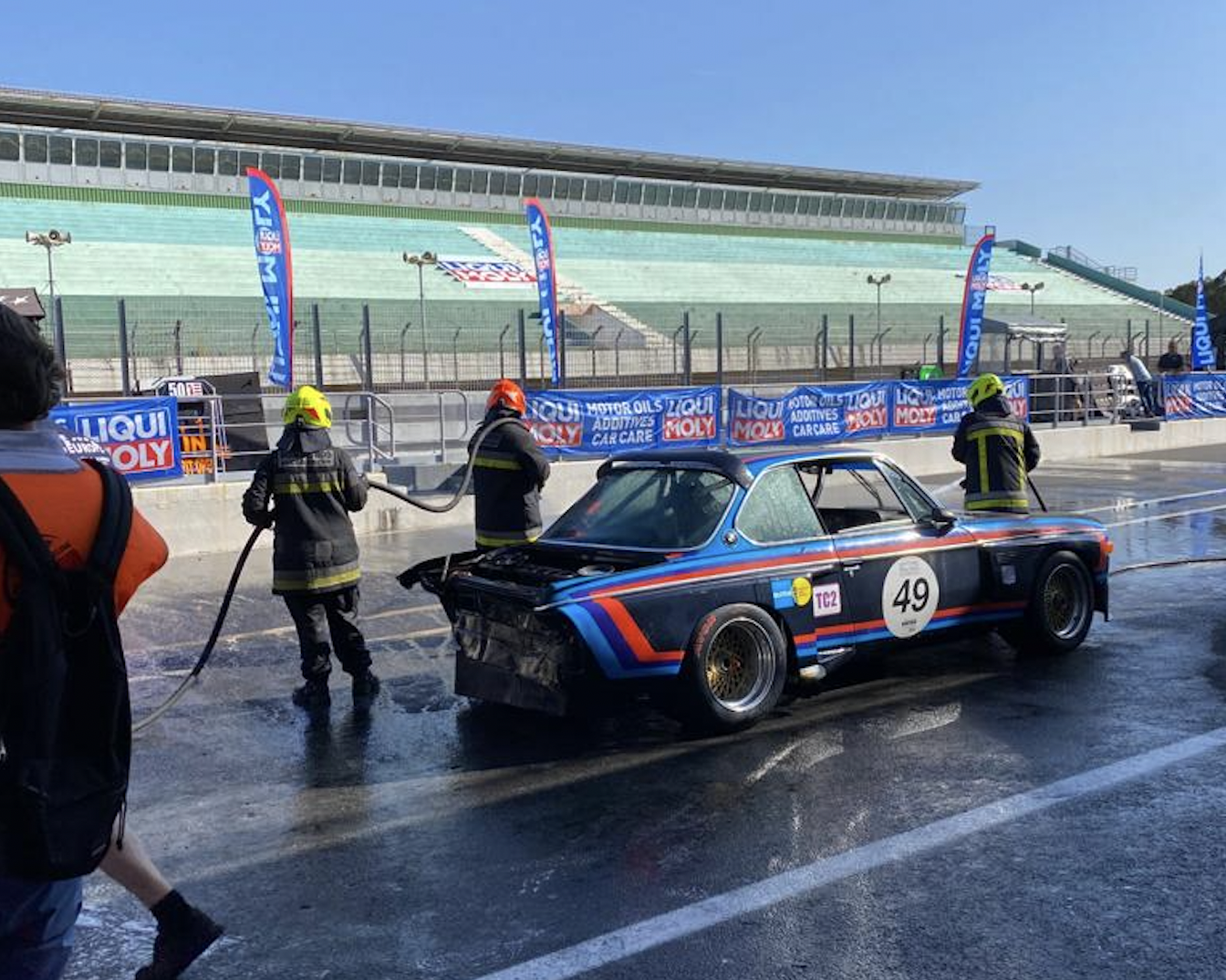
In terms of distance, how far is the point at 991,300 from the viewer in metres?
60.5

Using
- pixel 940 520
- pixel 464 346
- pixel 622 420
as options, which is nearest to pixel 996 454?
pixel 940 520

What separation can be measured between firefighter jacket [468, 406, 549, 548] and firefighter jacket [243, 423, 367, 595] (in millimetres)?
1219

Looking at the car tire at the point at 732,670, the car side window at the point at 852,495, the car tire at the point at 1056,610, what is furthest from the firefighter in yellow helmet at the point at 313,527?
the car tire at the point at 1056,610

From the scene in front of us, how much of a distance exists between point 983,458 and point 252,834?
580 cm

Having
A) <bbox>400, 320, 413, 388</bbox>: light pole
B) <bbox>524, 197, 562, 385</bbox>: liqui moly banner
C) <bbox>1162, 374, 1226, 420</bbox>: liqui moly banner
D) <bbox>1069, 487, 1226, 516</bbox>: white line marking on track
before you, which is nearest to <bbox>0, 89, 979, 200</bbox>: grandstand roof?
→ <bbox>400, 320, 413, 388</bbox>: light pole

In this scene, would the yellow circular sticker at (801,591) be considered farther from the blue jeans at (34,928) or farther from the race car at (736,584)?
the blue jeans at (34,928)

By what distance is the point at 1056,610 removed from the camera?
295 inches

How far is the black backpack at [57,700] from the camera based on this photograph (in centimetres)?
246

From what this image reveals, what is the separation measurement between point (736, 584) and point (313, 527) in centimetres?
237

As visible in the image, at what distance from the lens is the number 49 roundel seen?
21.4 ft

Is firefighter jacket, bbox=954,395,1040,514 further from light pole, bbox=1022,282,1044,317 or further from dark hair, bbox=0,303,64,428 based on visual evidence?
light pole, bbox=1022,282,1044,317

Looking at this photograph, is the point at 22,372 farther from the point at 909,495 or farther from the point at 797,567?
the point at 909,495

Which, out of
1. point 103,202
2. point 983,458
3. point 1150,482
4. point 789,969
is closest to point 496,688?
point 789,969

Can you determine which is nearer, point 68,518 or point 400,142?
point 68,518
